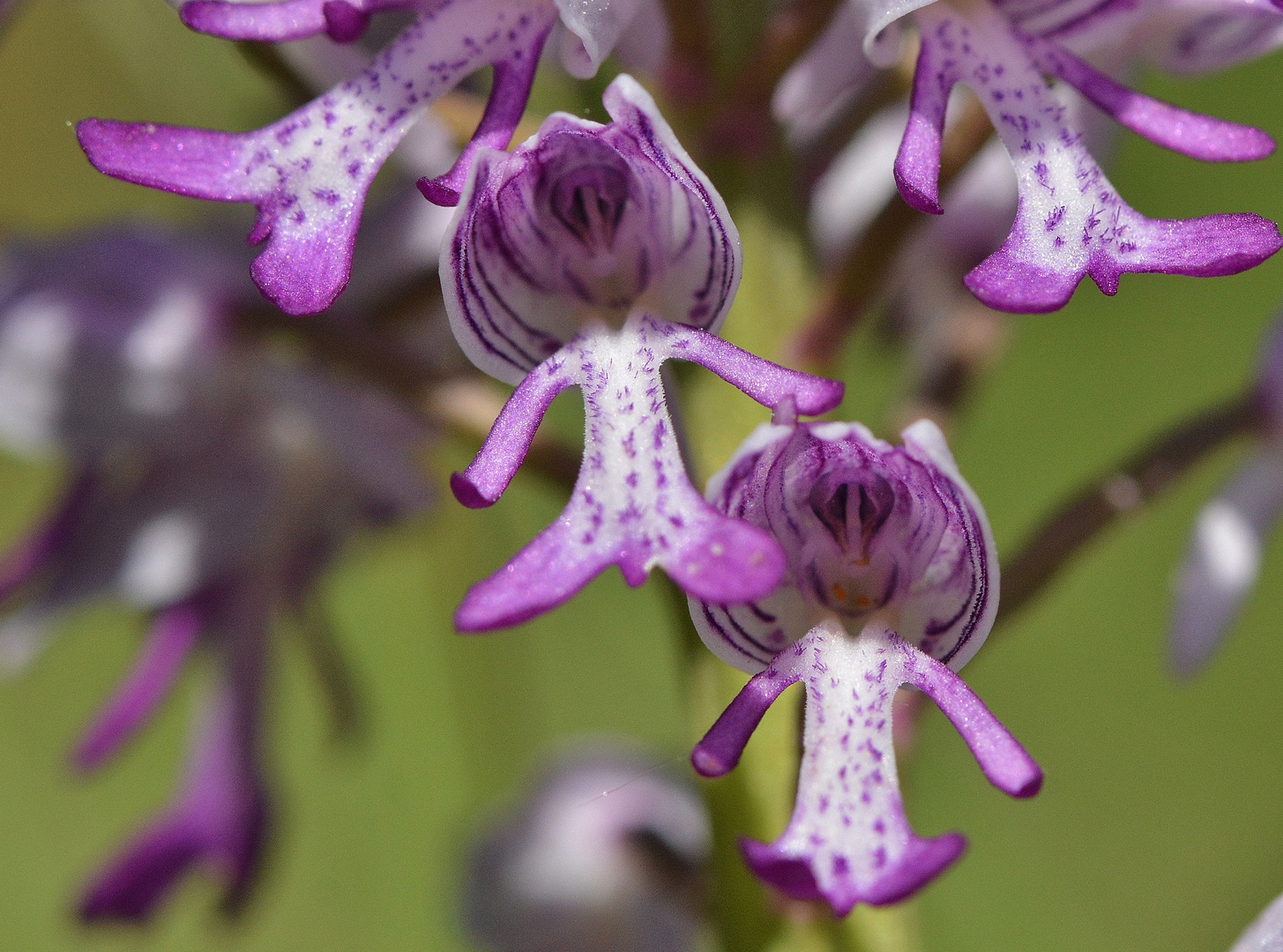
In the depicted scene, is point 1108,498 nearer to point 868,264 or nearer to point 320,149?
point 868,264

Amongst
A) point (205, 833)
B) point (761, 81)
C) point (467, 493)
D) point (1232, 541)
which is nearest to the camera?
point (467, 493)

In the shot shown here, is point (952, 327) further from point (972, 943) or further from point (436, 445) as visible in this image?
point (972, 943)

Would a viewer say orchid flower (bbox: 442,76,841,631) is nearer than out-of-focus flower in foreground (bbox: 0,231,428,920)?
Yes

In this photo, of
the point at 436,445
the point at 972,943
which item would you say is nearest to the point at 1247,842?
the point at 972,943

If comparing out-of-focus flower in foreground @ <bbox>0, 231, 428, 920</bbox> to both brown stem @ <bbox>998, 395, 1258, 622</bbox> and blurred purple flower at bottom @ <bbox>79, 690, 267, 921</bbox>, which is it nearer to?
blurred purple flower at bottom @ <bbox>79, 690, 267, 921</bbox>

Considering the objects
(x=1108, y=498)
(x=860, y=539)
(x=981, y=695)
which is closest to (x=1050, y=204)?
(x=860, y=539)

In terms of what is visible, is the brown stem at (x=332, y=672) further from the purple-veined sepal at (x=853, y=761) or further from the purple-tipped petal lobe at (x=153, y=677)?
the purple-veined sepal at (x=853, y=761)

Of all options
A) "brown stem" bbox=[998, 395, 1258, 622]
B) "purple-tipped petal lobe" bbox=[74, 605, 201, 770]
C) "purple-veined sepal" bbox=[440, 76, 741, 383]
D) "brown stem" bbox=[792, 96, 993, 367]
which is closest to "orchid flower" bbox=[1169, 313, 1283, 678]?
"brown stem" bbox=[998, 395, 1258, 622]
